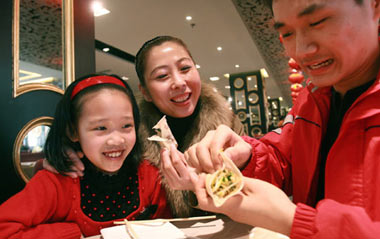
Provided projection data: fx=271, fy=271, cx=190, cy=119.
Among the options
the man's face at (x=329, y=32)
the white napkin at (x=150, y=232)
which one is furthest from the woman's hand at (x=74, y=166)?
the man's face at (x=329, y=32)

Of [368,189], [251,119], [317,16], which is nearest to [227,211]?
[368,189]

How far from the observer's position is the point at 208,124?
1613mm

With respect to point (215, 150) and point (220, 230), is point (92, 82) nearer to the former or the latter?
point (215, 150)

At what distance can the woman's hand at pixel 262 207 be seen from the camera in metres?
0.69

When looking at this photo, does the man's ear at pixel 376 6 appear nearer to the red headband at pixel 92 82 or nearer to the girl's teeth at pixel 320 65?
the girl's teeth at pixel 320 65

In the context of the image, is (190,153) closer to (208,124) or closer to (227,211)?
(227,211)

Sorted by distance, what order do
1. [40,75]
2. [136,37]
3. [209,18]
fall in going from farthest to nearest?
[136,37] < [209,18] < [40,75]

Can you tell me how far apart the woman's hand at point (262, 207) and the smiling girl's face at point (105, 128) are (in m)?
0.75

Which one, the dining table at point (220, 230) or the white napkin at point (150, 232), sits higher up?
the white napkin at point (150, 232)

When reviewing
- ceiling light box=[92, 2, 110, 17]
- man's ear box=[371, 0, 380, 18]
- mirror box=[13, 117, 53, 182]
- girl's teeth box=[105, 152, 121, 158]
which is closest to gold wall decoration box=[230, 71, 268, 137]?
ceiling light box=[92, 2, 110, 17]

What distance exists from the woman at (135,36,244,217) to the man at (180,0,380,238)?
0.48 metres

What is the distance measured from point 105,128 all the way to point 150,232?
0.56m

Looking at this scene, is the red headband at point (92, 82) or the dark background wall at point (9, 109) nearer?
the red headband at point (92, 82)

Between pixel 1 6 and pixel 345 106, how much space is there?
6.54ft
